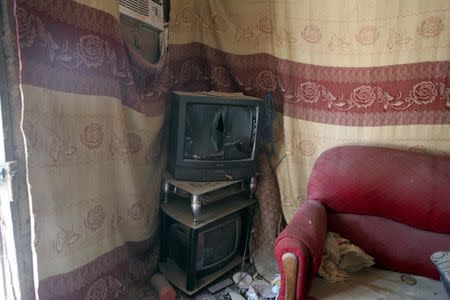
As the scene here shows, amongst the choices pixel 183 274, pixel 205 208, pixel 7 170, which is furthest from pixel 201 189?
pixel 7 170

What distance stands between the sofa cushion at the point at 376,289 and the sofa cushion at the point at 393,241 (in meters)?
0.07

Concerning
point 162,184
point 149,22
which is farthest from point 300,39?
point 162,184

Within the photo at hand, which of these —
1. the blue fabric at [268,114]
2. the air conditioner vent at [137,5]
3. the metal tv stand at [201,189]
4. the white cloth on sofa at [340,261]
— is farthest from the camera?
the blue fabric at [268,114]

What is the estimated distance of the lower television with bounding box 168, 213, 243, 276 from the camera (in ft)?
5.61

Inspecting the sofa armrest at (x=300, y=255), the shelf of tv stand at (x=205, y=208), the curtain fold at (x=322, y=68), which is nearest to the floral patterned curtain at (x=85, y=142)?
the shelf of tv stand at (x=205, y=208)

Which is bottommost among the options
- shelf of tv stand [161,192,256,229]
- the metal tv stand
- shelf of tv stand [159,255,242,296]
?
shelf of tv stand [159,255,242,296]

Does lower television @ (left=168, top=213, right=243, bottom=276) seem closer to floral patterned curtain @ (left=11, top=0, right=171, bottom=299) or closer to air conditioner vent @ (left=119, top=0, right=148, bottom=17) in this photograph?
floral patterned curtain @ (left=11, top=0, right=171, bottom=299)

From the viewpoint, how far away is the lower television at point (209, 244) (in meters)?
1.71

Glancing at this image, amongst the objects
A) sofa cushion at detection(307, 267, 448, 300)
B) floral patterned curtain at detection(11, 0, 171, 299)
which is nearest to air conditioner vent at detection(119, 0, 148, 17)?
floral patterned curtain at detection(11, 0, 171, 299)

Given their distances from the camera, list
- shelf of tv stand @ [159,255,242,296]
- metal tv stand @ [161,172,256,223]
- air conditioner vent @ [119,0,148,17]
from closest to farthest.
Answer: air conditioner vent @ [119,0,148,17], metal tv stand @ [161,172,256,223], shelf of tv stand @ [159,255,242,296]

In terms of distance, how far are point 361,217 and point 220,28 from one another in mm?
1483

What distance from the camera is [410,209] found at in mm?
1422

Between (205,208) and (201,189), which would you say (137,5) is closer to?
(201,189)

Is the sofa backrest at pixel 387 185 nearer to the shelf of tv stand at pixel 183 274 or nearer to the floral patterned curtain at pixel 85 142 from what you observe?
the shelf of tv stand at pixel 183 274
